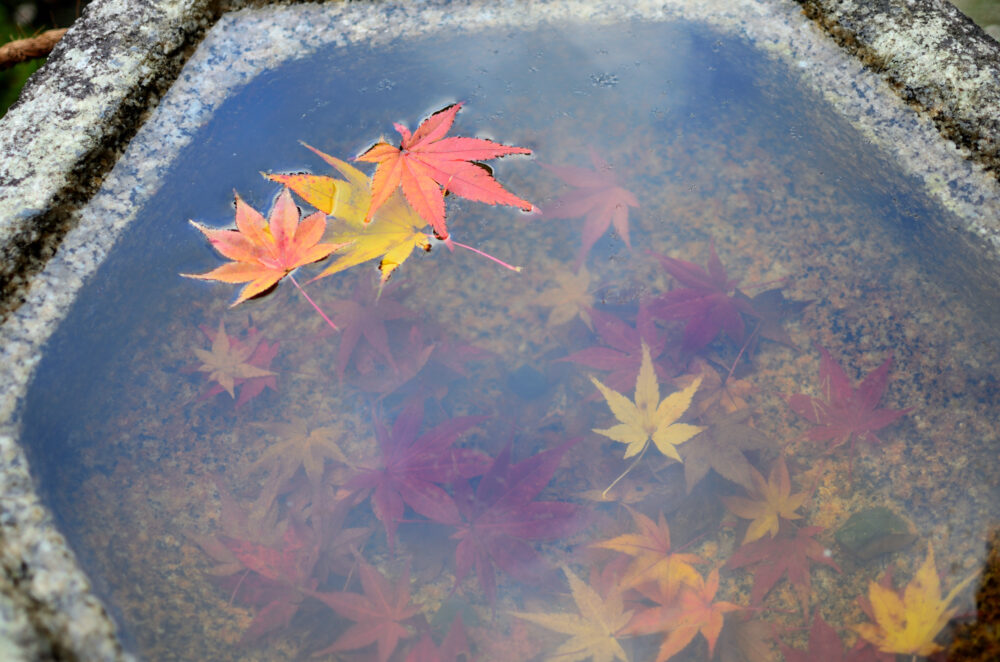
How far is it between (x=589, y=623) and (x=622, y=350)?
0.51m

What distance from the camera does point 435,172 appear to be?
1.44m

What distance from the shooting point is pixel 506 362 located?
134 centimetres

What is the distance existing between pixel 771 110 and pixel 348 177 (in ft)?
3.31

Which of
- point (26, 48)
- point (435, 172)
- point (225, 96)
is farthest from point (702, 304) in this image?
point (26, 48)

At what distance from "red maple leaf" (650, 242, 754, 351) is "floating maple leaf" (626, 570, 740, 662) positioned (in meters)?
0.46

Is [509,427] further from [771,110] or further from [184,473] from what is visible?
[771,110]

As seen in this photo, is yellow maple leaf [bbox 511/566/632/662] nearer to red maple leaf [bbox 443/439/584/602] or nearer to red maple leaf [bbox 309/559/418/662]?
red maple leaf [bbox 443/439/584/602]

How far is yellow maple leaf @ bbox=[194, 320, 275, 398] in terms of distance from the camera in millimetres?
1300

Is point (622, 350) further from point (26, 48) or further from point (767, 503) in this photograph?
point (26, 48)

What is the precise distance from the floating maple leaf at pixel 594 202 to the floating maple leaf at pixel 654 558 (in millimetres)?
568

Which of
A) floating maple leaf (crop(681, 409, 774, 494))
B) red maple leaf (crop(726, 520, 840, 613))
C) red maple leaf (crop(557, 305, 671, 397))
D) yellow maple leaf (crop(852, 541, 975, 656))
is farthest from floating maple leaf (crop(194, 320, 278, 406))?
yellow maple leaf (crop(852, 541, 975, 656))

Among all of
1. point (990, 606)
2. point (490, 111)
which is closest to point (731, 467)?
point (990, 606)

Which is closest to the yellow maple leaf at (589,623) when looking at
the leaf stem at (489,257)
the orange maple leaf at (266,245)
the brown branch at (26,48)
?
the leaf stem at (489,257)

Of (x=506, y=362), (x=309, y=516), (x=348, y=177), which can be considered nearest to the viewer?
(x=309, y=516)
